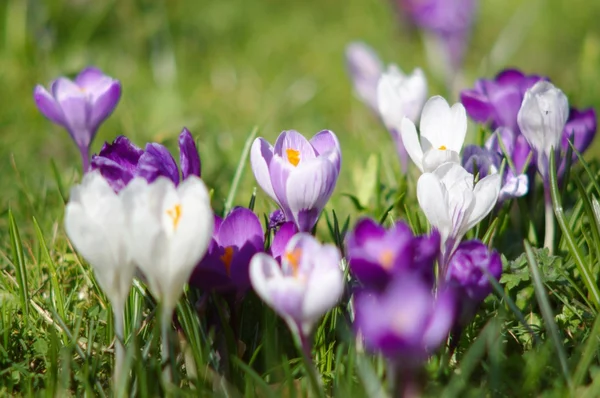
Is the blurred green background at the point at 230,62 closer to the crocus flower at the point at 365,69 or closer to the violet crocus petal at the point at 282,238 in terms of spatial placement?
the crocus flower at the point at 365,69

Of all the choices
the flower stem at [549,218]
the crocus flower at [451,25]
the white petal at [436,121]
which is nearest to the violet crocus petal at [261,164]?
the white petal at [436,121]

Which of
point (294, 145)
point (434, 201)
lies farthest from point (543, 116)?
point (294, 145)

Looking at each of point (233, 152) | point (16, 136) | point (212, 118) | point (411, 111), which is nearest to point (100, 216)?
point (411, 111)

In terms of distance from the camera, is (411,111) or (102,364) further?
(411,111)

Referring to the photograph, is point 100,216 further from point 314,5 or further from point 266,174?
point 314,5

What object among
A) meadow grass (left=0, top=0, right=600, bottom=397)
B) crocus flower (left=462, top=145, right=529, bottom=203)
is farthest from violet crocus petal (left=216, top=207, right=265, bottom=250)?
crocus flower (left=462, top=145, right=529, bottom=203)

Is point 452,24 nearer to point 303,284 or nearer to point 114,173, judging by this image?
point 114,173
